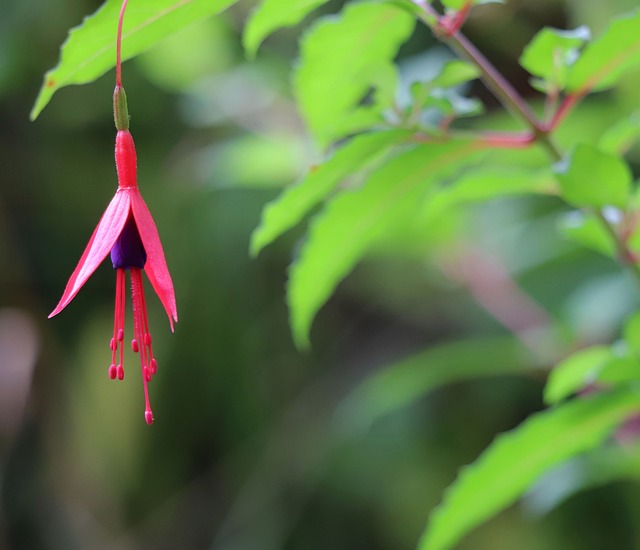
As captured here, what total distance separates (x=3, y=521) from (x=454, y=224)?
1010mm

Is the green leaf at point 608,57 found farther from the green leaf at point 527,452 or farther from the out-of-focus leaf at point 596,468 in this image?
the out-of-focus leaf at point 596,468

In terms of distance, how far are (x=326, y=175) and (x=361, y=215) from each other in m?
0.06

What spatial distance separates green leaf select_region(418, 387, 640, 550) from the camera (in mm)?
599

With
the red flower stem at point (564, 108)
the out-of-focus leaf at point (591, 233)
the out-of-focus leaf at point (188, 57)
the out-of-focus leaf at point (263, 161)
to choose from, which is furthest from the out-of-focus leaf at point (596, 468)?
the out-of-focus leaf at point (188, 57)

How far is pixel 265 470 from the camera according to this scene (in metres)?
1.51

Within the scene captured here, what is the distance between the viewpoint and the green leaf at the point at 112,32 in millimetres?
403

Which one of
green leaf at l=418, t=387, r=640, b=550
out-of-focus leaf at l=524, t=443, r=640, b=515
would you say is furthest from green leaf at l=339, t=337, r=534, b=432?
green leaf at l=418, t=387, r=640, b=550

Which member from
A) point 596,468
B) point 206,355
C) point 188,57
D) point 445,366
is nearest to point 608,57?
point 596,468

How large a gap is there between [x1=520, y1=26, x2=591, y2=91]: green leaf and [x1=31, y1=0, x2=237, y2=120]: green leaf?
0.20 meters

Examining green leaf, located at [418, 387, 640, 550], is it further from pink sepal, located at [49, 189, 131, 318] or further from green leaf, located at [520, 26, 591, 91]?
pink sepal, located at [49, 189, 131, 318]

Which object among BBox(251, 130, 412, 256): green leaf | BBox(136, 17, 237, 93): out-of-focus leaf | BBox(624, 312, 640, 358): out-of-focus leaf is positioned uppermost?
BBox(251, 130, 412, 256): green leaf

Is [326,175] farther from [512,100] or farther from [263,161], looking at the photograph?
[263,161]

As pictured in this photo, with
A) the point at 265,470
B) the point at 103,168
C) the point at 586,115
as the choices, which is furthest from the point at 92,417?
Answer: the point at 586,115

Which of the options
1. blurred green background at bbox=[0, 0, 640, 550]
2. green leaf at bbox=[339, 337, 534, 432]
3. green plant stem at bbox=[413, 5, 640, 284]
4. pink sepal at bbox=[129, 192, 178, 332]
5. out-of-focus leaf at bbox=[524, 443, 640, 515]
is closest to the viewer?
pink sepal at bbox=[129, 192, 178, 332]
